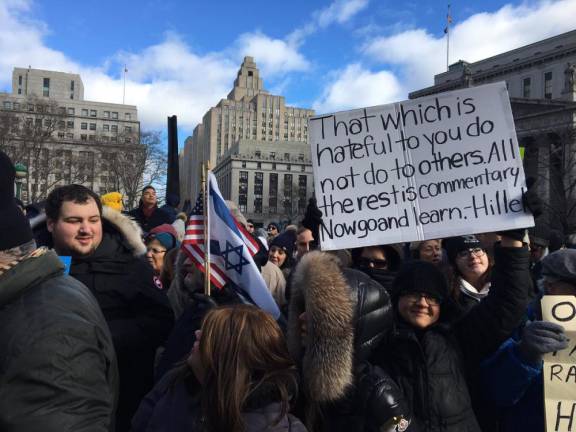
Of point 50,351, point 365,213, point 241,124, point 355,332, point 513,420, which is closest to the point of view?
point 50,351

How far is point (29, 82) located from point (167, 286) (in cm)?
12363

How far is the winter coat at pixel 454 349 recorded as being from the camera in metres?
2.42

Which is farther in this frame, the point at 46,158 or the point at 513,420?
the point at 46,158

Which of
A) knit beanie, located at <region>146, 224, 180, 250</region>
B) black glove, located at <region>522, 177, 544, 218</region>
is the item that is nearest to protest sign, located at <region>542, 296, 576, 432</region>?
black glove, located at <region>522, 177, 544, 218</region>

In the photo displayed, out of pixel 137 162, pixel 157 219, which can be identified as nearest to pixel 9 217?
pixel 157 219

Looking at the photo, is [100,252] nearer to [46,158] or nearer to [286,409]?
[286,409]

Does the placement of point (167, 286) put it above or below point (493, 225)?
below

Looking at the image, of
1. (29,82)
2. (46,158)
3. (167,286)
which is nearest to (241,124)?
(29,82)

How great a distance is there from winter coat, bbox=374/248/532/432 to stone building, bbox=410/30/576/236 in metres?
23.2

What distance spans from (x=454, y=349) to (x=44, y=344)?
1.96 meters

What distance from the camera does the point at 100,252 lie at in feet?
10.3

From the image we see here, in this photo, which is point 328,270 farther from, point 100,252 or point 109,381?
point 100,252

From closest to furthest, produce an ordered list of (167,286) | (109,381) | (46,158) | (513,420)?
1. (109,381)
2. (513,420)
3. (167,286)
4. (46,158)

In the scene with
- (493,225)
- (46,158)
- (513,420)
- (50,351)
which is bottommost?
(513,420)
